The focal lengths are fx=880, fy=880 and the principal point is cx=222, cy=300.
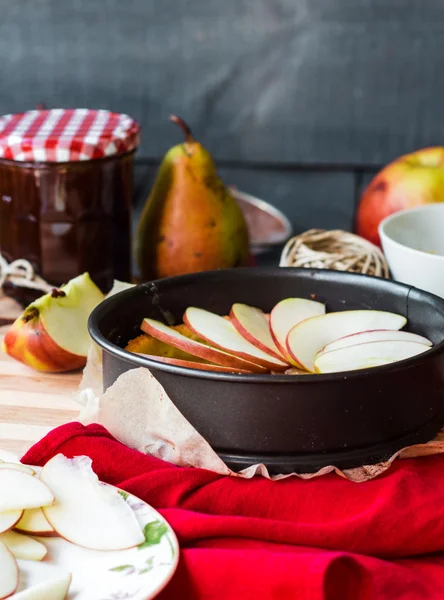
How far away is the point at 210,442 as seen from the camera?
0.67 metres

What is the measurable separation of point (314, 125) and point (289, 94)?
7cm

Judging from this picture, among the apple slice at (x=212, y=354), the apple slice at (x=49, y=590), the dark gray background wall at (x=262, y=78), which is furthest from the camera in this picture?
the dark gray background wall at (x=262, y=78)

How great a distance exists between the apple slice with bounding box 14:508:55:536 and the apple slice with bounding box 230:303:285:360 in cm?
26

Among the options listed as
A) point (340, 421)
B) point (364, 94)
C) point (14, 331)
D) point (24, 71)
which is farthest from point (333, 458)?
point (24, 71)

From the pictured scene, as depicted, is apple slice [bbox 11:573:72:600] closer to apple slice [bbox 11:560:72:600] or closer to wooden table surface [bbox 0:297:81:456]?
apple slice [bbox 11:560:72:600]

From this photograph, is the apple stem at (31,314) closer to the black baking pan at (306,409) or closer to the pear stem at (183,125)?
A: the black baking pan at (306,409)

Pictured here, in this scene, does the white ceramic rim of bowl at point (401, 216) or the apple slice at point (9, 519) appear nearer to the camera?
the apple slice at point (9, 519)

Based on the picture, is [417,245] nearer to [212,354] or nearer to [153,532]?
[212,354]

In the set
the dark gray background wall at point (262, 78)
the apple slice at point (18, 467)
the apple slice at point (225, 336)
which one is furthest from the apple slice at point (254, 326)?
the dark gray background wall at point (262, 78)

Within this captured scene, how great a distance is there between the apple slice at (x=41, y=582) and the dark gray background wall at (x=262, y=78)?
1.10 meters

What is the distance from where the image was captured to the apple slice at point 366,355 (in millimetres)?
707

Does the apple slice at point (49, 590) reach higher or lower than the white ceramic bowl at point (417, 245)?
lower

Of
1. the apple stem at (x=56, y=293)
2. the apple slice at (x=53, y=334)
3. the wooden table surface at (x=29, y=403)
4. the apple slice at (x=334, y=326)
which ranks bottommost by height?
the wooden table surface at (x=29, y=403)

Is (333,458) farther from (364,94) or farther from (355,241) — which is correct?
(364,94)
